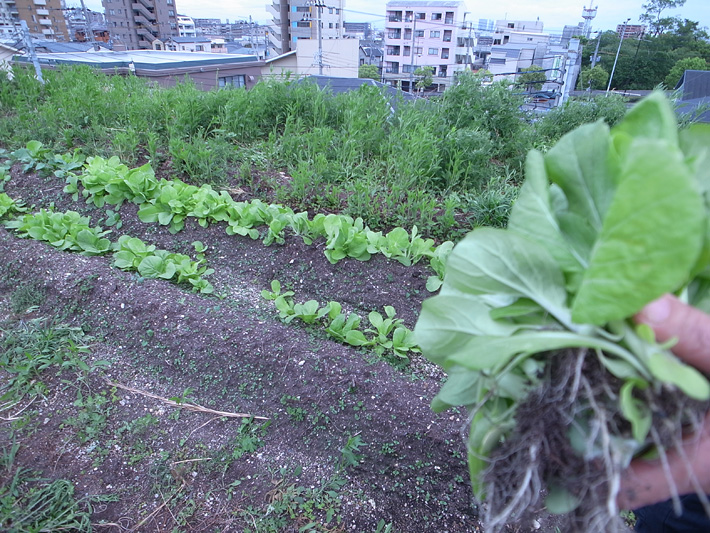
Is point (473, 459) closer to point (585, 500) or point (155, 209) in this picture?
point (585, 500)

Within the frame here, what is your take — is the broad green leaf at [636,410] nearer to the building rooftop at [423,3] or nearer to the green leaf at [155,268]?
the green leaf at [155,268]

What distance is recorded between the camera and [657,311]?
70cm

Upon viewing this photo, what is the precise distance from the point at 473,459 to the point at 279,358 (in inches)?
56.7

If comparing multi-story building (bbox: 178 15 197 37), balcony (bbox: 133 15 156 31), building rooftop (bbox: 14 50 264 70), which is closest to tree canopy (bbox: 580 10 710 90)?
building rooftop (bbox: 14 50 264 70)

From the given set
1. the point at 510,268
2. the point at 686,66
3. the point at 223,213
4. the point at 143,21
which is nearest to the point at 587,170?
the point at 510,268

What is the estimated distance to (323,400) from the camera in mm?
2012

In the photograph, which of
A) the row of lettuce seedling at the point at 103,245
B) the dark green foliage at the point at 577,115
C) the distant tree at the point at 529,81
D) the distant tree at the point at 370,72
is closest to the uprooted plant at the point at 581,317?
the row of lettuce seedling at the point at 103,245

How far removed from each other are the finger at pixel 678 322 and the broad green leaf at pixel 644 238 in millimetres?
74

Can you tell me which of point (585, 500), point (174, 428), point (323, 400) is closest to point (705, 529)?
point (585, 500)

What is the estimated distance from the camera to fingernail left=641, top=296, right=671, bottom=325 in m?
0.70

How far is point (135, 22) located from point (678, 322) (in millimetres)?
55420

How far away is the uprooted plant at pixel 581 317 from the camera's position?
0.62 m

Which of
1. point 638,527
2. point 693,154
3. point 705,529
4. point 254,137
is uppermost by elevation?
point 693,154

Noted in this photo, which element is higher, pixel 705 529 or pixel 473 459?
pixel 473 459
